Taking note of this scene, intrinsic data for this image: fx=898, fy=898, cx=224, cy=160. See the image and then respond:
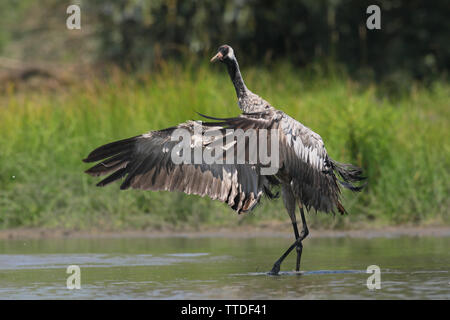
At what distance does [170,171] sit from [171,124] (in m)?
4.25

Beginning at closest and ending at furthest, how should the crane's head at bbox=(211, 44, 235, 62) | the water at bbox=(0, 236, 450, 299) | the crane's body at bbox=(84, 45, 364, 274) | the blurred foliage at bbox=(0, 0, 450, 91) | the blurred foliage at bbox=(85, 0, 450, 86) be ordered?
the water at bbox=(0, 236, 450, 299) < the crane's body at bbox=(84, 45, 364, 274) < the crane's head at bbox=(211, 44, 235, 62) < the blurred foliage at bbox=(0, 0, 450, 91) < the blurred foliage at bbox=(85, 0, 450, 86)

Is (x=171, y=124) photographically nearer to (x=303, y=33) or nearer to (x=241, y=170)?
(x=241, y=170)

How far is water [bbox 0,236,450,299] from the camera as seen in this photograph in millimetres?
6715

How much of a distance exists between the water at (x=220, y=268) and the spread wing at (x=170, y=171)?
2.30 ft

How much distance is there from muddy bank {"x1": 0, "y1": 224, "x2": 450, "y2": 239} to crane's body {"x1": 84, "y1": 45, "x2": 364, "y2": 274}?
2.50m

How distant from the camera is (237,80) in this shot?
846 centimetres

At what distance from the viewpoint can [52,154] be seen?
1184cm

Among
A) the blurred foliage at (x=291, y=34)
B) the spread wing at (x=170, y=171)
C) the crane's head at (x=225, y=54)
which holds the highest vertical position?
the blurred foliage at (x=291, y=34)

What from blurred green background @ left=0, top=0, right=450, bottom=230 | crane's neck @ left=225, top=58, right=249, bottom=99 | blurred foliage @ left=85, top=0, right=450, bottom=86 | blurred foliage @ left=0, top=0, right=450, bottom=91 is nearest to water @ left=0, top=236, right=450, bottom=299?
blurred green background @ left=0, top=0, right=450, bottom=230

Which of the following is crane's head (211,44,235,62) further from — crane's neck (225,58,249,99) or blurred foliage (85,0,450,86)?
blurred foliage (85,0,450,86)

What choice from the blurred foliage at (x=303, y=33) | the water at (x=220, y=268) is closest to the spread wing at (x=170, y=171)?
the water at (x=220, y=268)

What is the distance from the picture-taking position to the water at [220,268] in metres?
6.71

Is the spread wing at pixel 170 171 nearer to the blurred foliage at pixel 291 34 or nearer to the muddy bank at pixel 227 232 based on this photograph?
the muddy bank at pixel 227 232
